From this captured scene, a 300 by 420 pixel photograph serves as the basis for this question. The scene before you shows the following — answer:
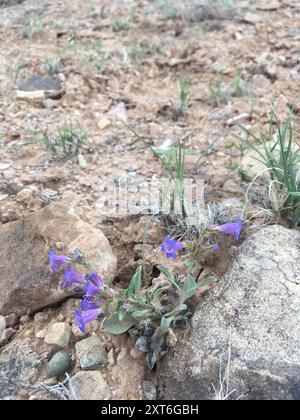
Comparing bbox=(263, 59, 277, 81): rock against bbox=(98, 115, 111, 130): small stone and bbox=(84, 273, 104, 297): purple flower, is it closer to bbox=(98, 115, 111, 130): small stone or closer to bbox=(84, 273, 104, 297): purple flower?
bbox=(98, 115, 111, 130): small stone

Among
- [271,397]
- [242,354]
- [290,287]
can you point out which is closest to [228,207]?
[290,287]

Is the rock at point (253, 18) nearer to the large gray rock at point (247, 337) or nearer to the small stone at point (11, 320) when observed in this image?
the large gray rock at point (247, 337)

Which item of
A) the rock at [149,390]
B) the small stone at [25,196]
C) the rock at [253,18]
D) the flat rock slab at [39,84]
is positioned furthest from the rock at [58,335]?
the rock at [253,18]

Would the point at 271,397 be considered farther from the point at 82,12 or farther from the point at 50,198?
the point at 82,12

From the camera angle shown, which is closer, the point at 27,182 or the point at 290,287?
the point at 290,287

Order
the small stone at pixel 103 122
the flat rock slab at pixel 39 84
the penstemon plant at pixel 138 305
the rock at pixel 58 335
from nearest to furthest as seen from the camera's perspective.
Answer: the penstemon plant at pixel 138 305 → the rock at pixel 58 335 → the small stone at pixel 103 122 → the flat rock slab at pixel 39 84

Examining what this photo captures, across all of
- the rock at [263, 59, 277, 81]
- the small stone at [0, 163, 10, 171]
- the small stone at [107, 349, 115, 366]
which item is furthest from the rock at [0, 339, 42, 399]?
the rock at [263, 59, 277, 81]

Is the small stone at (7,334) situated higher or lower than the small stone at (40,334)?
lower
